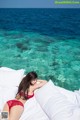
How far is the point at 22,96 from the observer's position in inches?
138

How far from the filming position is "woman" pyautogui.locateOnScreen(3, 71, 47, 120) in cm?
304

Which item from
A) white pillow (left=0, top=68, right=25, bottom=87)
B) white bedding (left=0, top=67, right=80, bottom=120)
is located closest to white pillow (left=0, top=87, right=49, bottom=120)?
white bedding (left=0, top=67, right=80, bottom=120)

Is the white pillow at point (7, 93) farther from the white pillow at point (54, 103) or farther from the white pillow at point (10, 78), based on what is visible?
the white pillow at point (54, 103)

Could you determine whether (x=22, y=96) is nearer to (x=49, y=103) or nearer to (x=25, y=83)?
(x=25, y=83)

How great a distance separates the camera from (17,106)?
3137mm

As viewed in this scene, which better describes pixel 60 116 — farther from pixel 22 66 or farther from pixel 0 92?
pixel 22 66

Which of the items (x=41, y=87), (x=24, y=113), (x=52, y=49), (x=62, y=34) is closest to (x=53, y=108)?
(x=24, y=113)

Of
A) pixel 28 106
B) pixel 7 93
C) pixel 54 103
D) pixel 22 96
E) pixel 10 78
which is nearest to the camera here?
pixel 54 103

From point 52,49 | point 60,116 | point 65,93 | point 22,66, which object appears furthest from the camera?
point 52,49

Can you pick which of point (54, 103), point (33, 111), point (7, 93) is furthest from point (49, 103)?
point (7, 93)

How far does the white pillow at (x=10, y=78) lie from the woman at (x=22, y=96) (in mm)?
223

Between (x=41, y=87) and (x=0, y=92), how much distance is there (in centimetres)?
64

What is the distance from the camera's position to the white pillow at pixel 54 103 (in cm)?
283

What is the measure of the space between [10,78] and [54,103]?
1.08 metres
